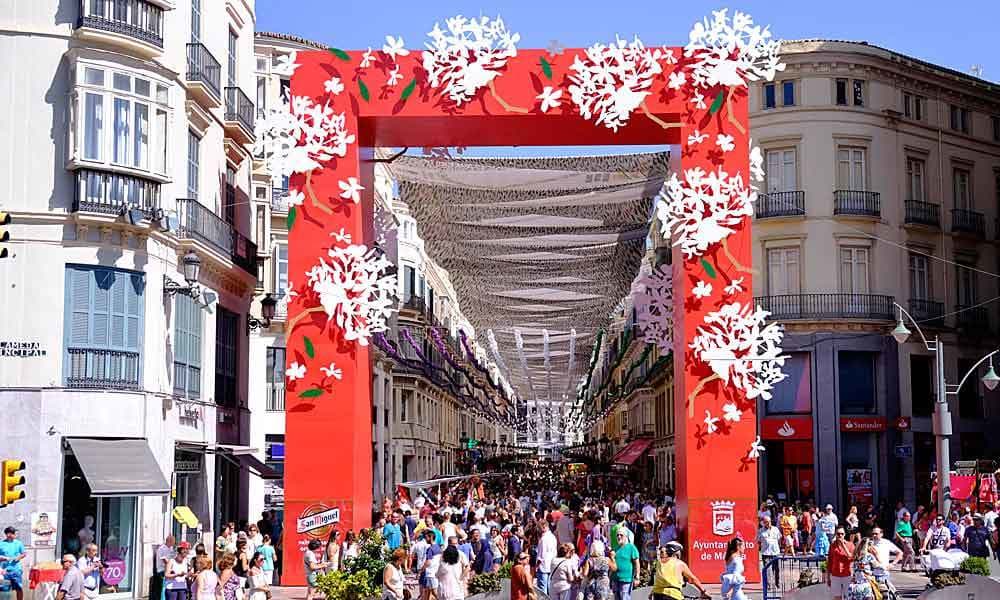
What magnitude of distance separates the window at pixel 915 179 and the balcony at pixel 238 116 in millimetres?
22164

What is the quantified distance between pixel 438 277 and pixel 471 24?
143 feet

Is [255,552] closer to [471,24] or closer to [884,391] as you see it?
[471,24]

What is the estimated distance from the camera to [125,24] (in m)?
26.7

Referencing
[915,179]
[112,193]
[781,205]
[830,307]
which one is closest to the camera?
[112,193]

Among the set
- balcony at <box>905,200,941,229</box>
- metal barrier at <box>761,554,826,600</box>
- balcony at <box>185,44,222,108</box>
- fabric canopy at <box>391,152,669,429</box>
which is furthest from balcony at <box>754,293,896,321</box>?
balcony at <box>185,44,222,108</box>

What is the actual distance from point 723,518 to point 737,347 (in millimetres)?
3237

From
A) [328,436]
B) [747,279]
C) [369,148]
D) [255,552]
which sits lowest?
[255,552]

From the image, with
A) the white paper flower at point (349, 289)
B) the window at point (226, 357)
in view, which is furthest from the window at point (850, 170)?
the white paper flower at point (349, 289)

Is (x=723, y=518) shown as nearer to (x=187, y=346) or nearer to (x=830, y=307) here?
(x=187, y=346)

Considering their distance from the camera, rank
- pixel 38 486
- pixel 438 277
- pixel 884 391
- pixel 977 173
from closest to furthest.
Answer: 1. pixel 38 486
2. pixel 884 391
3. pixel 977 173
4. pixel 438 277

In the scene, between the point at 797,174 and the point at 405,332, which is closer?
the point at 797,174

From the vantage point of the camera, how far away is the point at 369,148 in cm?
2797

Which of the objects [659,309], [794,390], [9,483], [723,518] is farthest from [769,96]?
[9,483]

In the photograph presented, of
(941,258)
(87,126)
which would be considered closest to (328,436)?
(87,126)
